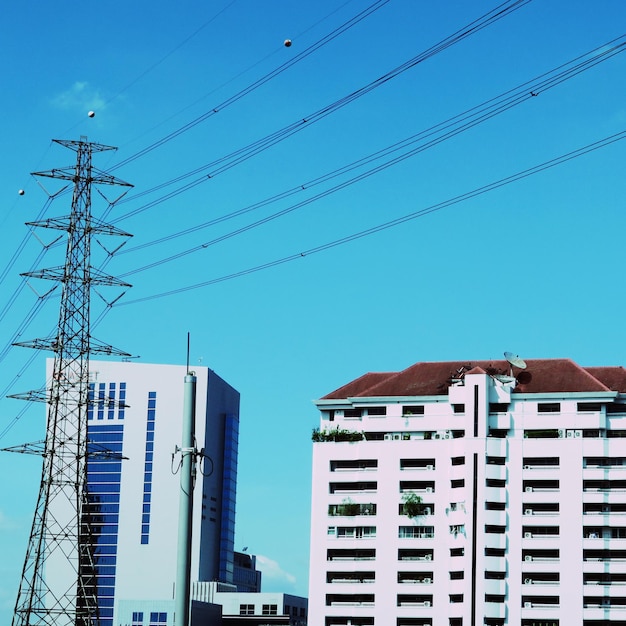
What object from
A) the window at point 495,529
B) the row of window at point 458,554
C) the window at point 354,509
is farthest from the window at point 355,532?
the window at point 495,529

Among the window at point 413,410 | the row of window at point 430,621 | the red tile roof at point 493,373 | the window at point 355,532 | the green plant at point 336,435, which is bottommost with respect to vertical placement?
the row of window at point 430,621

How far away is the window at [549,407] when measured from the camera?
14288 cm

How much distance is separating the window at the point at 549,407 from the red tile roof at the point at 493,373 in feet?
5.37

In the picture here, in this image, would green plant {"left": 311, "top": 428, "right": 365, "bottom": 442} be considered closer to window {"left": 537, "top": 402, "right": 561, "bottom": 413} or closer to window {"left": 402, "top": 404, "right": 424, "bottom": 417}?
window {"left": 402, "top": 404, "right": 424, "bottom": 417}

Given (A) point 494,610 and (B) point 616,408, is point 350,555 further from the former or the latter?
(B) point 616,408

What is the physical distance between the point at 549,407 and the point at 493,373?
8.64 metres

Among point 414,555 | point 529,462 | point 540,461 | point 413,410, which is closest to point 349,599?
point 414,555

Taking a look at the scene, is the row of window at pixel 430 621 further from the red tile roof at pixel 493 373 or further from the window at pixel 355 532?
the red tile roof at pixel 493 373

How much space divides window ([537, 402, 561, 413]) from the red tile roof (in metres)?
1.64

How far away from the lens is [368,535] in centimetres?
14250

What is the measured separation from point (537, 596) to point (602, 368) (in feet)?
106

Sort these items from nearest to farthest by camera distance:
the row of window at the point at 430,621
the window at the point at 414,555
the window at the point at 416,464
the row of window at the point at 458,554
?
the row of window at the point at 430,621, the row of window at the point at 458,554, the window at the point at 414,555, the window at the point at 416,464

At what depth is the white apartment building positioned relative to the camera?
134250mm

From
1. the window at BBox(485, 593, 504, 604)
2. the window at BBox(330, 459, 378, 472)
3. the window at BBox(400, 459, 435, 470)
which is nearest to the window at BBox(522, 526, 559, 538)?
the window at BBox(485, 593, 504, 604)
